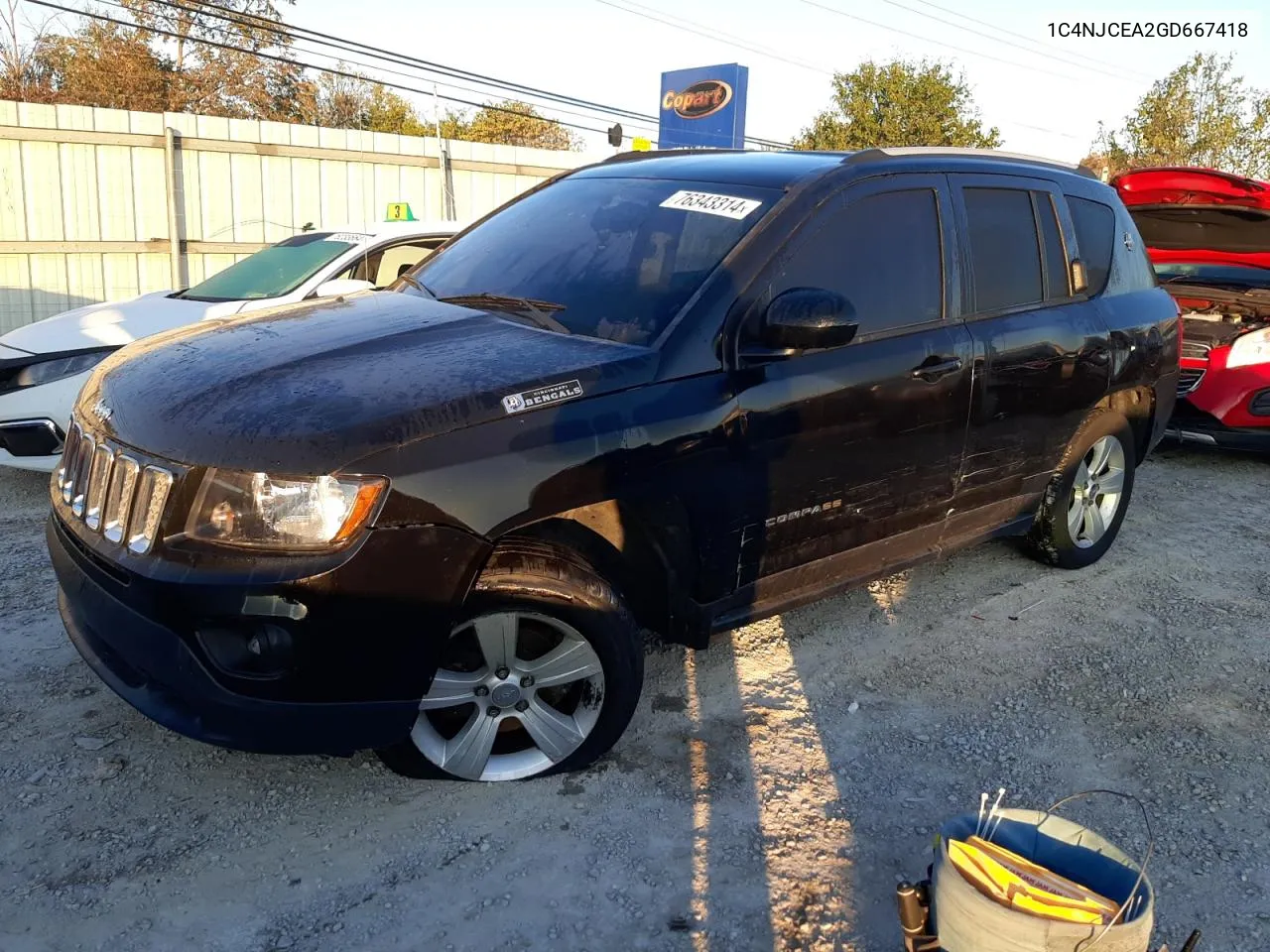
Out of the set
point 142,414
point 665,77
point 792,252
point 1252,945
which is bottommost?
point 1252,945

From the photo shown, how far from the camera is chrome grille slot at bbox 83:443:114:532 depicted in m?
2.75

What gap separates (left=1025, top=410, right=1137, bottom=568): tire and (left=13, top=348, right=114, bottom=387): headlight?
4859 mm

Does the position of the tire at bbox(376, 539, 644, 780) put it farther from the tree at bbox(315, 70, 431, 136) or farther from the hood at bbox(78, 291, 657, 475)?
the tree at bbox(315, 70, 431, 136)

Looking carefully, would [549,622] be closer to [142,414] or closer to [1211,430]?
[142,414]

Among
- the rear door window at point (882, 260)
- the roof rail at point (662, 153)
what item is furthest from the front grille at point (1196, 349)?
the roof rail at point (662, 153)

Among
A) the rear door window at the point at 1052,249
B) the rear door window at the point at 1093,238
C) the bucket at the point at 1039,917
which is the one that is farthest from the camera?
the rear door window at the point at 1093,238

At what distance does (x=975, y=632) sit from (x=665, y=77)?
19385 mm

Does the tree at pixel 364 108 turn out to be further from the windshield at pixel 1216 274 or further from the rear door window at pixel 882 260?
the rear door window at pixel 882 260

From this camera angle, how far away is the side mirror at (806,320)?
3.08 metres

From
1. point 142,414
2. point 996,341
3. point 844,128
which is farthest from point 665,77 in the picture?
point 142,414

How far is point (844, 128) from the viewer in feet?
98.8

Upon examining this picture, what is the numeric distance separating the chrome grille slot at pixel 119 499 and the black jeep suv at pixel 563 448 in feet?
0.05

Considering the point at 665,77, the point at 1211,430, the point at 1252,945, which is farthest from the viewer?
the point at 665,77

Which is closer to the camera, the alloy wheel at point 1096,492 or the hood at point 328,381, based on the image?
the hood at point 328,381
